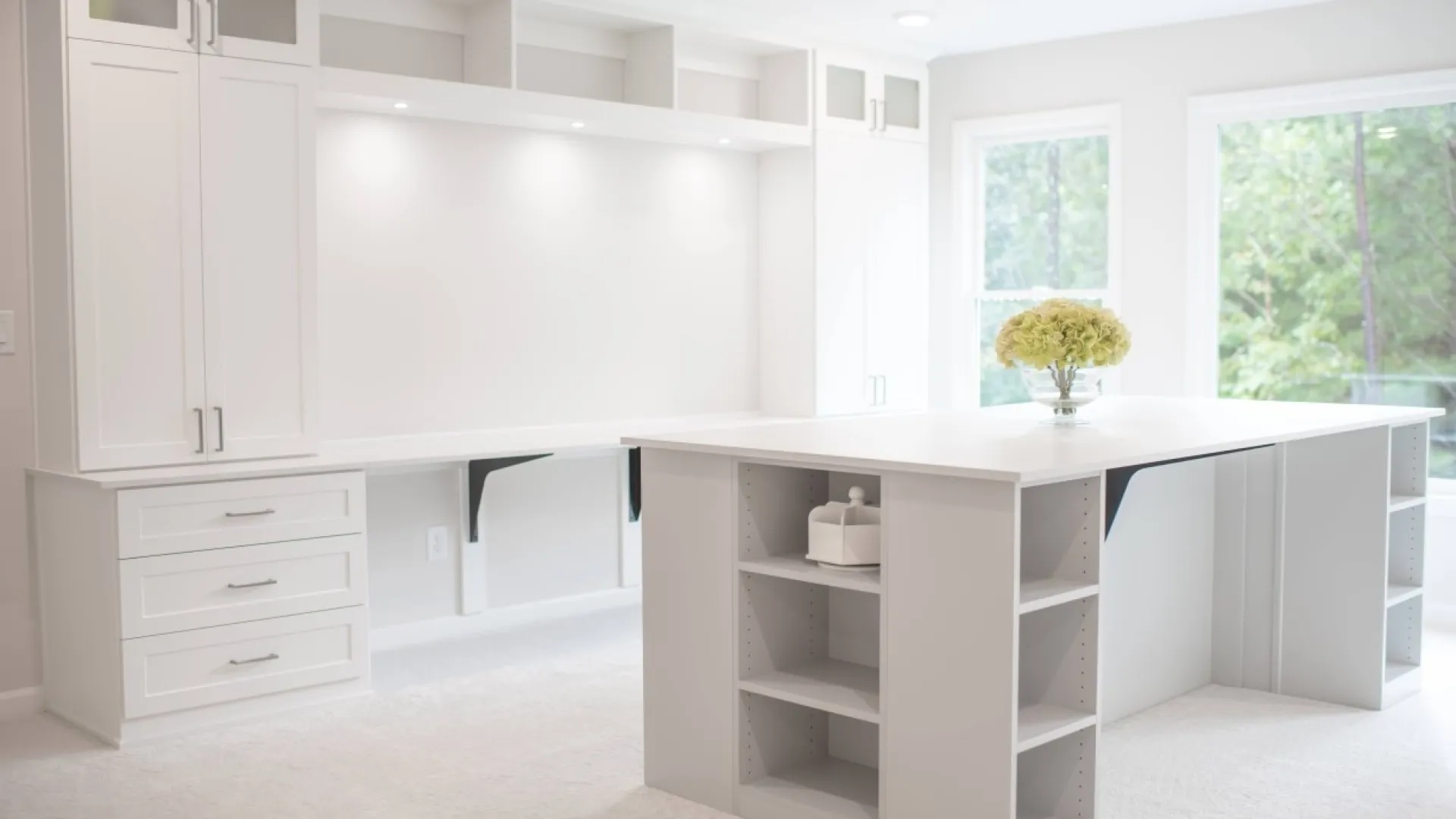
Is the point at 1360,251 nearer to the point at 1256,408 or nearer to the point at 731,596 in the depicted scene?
the point at 1256,408

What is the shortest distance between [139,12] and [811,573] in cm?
246

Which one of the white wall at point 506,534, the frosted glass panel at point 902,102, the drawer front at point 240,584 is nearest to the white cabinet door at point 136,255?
the drawer front at point 240,584

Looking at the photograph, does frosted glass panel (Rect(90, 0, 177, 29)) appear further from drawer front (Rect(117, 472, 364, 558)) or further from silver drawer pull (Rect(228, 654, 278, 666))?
silver drawer pull (Rect(228, 654, 278, 666))

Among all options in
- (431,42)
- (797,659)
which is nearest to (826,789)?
(797,659)

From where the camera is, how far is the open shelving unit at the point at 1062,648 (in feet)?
9.32

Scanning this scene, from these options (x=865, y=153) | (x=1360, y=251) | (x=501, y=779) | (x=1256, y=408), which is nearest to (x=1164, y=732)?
(x=1256, y=408)

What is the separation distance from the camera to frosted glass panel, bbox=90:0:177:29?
3.69 m

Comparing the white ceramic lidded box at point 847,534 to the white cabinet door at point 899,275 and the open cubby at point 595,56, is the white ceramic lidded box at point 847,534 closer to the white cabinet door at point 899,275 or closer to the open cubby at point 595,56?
the open cubby at point 595,56

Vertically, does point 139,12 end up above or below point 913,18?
below

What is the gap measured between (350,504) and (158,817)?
1158mm

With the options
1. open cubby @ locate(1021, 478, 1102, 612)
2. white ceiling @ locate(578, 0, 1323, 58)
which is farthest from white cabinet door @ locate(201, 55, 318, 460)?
open cubby @ locate(1021, 478, 1102, 612)

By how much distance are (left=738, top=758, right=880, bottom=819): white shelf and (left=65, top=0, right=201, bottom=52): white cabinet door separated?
2.57 m

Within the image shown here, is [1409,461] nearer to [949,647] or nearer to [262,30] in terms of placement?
[949,647]

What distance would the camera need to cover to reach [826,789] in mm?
3080
